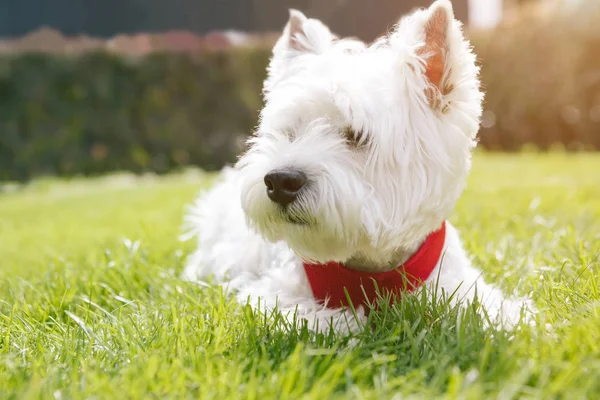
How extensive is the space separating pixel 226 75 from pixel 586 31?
6483mm

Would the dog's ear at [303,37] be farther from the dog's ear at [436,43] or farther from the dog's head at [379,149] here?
the dog's ear at [436,43]

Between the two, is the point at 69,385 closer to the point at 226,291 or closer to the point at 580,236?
the point at 226,291

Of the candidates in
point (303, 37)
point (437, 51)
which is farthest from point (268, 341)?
point (303, 37)

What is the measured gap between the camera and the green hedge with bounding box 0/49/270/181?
463 inches

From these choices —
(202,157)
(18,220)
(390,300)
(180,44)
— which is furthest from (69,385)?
(180,44)

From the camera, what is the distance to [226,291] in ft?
9.88

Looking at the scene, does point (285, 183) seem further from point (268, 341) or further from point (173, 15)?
point (173, 15)

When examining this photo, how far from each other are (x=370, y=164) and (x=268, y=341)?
28.2 inches

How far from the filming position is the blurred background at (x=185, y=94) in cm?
1184

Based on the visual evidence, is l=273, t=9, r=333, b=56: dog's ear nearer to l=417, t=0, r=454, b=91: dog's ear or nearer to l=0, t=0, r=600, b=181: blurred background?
l=417, t=0, r=454, b=91: dog's ear

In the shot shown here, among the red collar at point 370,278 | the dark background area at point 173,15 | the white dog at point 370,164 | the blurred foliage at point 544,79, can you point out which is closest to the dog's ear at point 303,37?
the white dog at point 370,164

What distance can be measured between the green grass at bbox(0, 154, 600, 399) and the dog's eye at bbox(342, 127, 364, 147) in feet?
1.98

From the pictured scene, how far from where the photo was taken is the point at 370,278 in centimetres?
264

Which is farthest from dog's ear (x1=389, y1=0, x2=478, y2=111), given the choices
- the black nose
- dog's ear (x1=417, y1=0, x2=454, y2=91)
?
the black nose
